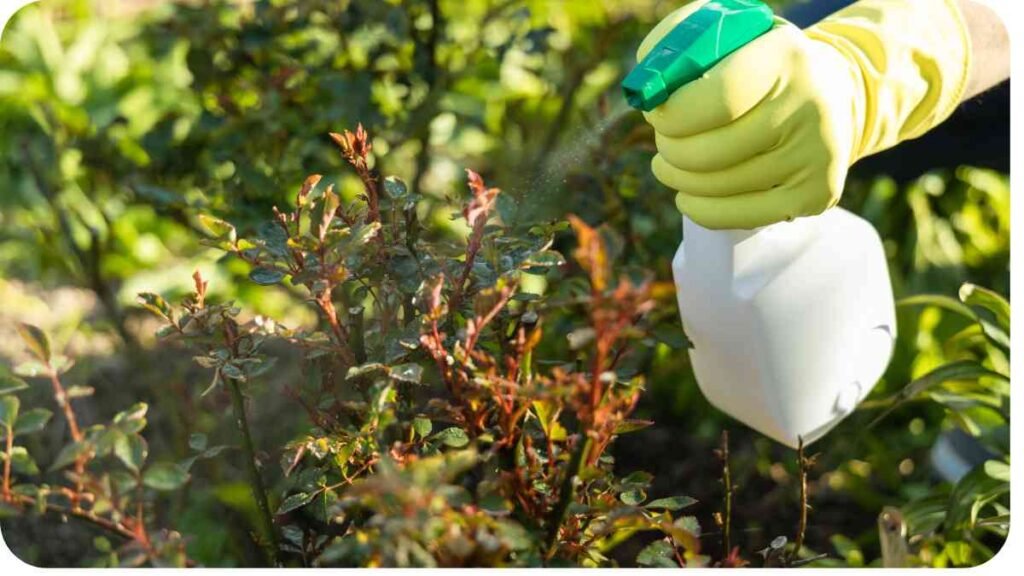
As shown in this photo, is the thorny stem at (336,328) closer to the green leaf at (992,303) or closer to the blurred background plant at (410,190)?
the blurred background plant at (410,190)

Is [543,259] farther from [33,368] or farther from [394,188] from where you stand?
[33,368]

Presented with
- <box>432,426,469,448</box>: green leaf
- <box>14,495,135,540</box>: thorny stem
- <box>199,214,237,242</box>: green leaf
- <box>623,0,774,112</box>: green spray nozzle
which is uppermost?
<box>623,0,774,112</box>: green spray nozzle

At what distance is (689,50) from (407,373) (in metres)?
0.45

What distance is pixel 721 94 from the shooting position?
49.9 inches

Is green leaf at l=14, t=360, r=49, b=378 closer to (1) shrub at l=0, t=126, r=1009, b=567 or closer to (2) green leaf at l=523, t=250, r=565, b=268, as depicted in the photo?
(1) shrub at l=0, t=126, r=1009, b=567

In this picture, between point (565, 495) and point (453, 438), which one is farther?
point (453, 438)

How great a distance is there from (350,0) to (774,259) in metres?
1.08

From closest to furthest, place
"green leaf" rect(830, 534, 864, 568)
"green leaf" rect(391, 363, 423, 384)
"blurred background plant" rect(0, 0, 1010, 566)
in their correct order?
"green leaf" rect(391, 363, 423, 384), "green leaf" rect(830, 534, 864, 568), "blurred background plant" rect(0, 0, 1010, 566)

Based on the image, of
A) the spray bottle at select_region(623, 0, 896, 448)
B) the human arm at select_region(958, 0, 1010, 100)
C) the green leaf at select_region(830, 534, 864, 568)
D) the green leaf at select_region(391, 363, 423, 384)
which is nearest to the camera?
the green leaf at select_region(391, 363, 423, 384)

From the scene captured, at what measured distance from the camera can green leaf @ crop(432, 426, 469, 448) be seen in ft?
→ 3.98

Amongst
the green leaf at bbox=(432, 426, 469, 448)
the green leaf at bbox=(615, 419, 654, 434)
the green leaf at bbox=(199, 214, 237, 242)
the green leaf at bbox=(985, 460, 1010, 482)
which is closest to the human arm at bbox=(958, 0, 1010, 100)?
the green leaf at bbox=(985, 460, 1010, 482)

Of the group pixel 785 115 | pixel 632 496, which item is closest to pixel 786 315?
pixel 785 115

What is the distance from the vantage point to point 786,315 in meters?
1.46

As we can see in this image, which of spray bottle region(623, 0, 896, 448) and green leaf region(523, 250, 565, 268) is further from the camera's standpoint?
spray bottle region(623, 0, 896, 448)
